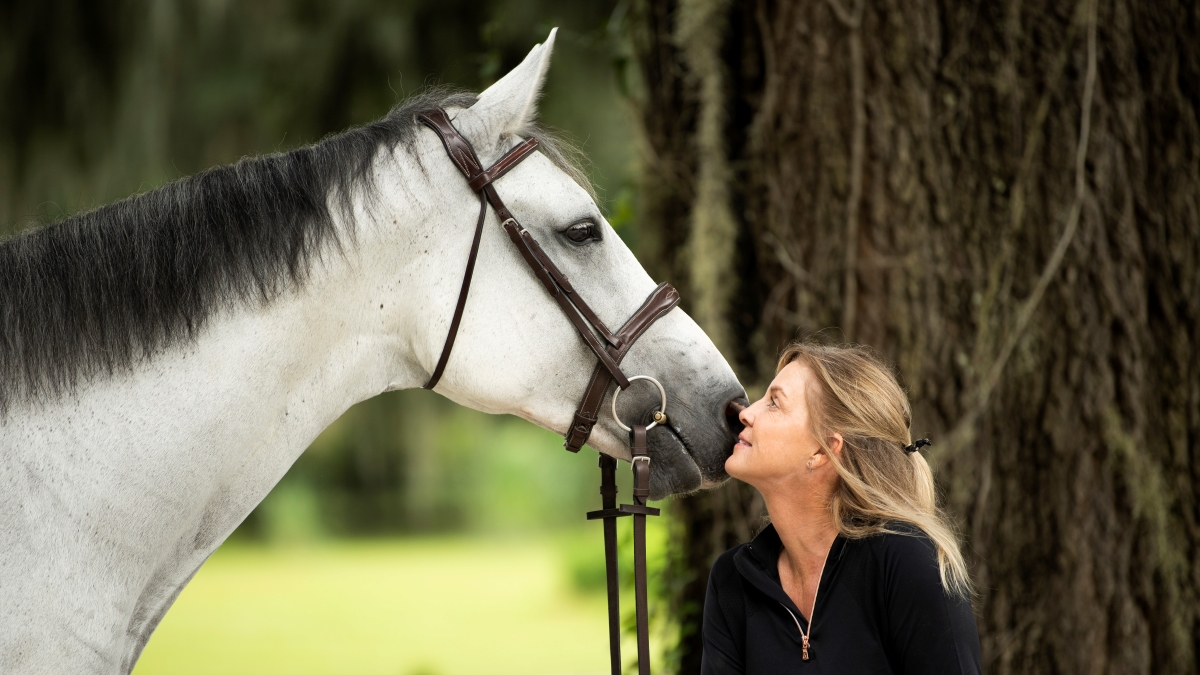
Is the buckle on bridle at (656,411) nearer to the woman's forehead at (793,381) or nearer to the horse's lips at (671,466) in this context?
the horse's lips at (671,466)

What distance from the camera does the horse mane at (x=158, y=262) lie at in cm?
134

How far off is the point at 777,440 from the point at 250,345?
0.89 metres

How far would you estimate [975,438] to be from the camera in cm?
276

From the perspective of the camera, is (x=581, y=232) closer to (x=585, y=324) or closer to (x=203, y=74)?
(x=585, y=324)

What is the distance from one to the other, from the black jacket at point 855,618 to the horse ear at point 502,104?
0.88 metres

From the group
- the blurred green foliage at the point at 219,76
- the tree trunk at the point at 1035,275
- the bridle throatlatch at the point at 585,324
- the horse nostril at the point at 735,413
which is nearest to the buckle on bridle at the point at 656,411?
the bridle throatlatch at the point at 585,324

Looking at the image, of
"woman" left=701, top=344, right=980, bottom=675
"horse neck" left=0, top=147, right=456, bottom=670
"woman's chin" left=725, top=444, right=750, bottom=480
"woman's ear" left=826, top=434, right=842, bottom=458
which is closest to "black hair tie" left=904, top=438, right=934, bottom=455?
"woman" left=701, top=344, right=980, bottom=675

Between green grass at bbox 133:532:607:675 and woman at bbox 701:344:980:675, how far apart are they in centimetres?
521

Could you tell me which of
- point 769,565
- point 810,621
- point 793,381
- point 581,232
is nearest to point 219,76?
point 581,232

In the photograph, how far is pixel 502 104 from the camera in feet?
5.14

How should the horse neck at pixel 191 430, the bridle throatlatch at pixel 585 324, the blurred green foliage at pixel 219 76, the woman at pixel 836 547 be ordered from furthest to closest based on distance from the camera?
the blurred green foliage at pixel 219 76 → the bridle throatlatch at pixel 585 324 → the woman at pixel 836 547 → the horse neck at pixel 191 430

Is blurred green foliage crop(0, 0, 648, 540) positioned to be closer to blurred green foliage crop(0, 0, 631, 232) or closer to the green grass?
blurred green foliage crop(0, 0, 631, 232)

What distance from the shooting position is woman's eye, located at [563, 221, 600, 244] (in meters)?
1.59

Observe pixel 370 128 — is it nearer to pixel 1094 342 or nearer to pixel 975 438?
pixel 975 438
